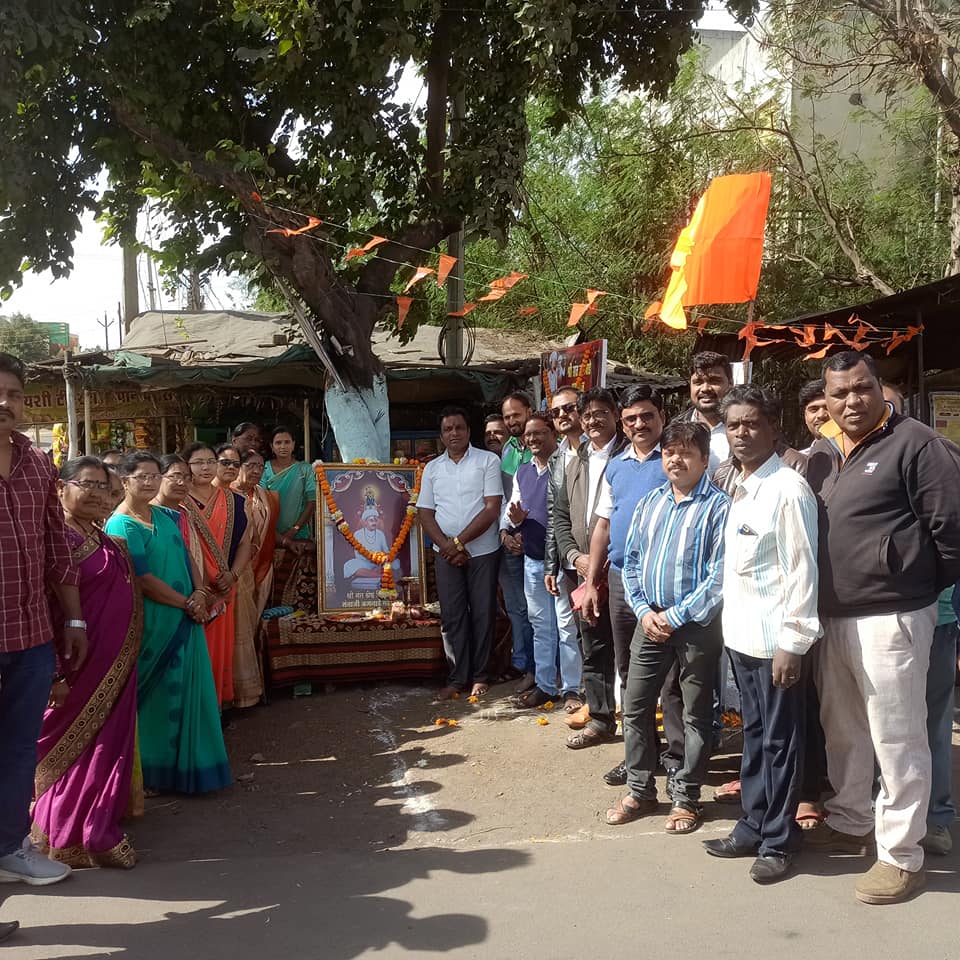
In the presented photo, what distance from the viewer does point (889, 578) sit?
10.4 feet

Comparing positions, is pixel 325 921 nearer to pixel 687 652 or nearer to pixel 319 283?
pixel 687 652

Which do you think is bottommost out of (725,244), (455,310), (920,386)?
(920,386)

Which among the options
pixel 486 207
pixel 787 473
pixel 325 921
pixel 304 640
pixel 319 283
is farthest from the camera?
pixel 486 207

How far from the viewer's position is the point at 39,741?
3.72 metres

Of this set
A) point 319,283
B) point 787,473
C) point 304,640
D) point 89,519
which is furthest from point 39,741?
point 319,283

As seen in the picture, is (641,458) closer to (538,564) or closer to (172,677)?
(538,564)

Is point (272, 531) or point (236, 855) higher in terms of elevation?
point (272, 531)

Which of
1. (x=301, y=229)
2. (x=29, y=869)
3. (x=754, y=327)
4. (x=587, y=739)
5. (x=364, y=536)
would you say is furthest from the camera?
(x=301, y=229)

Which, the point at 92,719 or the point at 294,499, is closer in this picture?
the point at 92,719

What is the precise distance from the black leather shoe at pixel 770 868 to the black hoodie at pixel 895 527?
94cm

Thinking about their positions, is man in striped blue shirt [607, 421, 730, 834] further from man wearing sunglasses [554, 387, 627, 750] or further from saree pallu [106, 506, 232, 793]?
saree pallu [106, 506, 232, 793]

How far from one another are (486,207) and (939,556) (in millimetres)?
6499

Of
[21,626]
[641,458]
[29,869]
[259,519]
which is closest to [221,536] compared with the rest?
[259,519]

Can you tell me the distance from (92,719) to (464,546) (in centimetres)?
291
